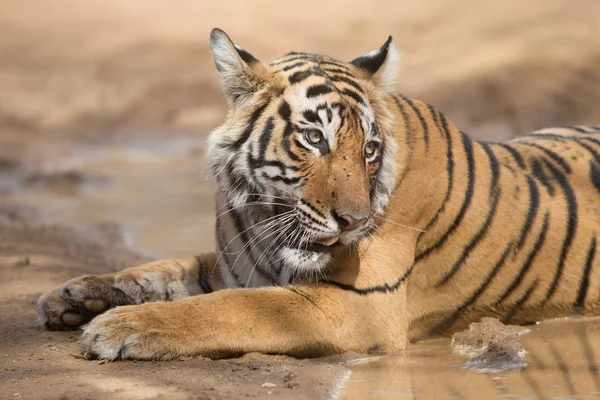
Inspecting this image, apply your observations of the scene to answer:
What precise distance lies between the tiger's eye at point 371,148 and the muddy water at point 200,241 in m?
0.71

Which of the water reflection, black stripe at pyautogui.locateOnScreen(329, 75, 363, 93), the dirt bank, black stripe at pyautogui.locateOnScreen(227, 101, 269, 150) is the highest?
black stripe at pyautogui.locateOnScreen(329, 75, 363, 93)

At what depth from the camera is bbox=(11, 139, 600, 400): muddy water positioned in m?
3.29

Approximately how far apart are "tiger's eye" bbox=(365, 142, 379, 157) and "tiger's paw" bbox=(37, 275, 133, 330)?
4.15ft

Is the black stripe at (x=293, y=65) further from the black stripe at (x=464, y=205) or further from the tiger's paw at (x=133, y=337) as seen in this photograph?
the tiger's paw at (x=133, y=337)

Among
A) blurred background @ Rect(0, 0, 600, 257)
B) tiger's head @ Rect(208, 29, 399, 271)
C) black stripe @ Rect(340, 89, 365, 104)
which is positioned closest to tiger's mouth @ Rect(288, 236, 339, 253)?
tiger's head @ Rect(208, 29, 399, 271)

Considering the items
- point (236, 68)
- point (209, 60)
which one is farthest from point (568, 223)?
point (209, 60)

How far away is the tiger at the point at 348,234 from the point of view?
11.7 feet

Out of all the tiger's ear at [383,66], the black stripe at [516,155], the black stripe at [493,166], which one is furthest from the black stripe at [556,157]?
the tiger's ear at [383,66]

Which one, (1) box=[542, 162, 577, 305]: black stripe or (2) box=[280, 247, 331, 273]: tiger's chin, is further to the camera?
(1) box=[542, 162, 577, 305]: black stripe

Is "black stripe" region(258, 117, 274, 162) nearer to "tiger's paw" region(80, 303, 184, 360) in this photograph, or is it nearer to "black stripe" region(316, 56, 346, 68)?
"black stripe" region(316, 56, 346, 68)

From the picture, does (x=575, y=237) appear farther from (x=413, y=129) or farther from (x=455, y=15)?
(x=455, y=15)

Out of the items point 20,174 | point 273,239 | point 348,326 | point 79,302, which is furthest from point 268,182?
point 20,174

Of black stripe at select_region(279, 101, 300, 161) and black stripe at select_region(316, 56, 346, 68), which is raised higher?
black stripe at select_region(316, 56, 346, 68)

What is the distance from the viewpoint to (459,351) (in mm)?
3883
